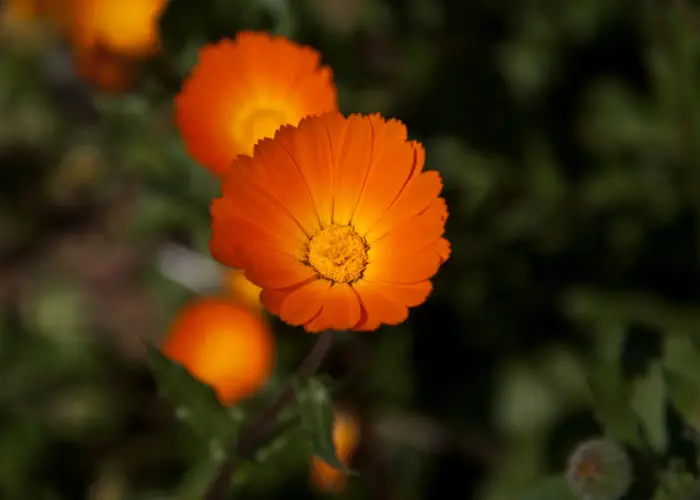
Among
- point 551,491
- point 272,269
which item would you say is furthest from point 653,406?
point 272,269

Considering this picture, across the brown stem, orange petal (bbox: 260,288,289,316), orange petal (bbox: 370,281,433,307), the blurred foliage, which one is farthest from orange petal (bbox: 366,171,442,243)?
the blurred foliage

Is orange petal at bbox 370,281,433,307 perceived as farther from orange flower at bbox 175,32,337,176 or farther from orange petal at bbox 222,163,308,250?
orange flower at bbox 175,32,337,176

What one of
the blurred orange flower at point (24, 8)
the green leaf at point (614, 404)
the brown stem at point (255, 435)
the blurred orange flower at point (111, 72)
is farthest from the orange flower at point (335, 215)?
the blurred orange flower at point (24, 8)

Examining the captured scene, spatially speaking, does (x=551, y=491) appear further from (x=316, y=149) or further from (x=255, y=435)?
(x=316, y=149)

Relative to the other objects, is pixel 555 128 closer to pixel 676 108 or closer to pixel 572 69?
pixel 572 69

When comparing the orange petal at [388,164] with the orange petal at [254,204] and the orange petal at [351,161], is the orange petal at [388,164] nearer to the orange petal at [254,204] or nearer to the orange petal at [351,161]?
the orange petal at [351,161]

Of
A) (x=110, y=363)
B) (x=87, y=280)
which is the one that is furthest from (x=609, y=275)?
(x=87, y=280)
